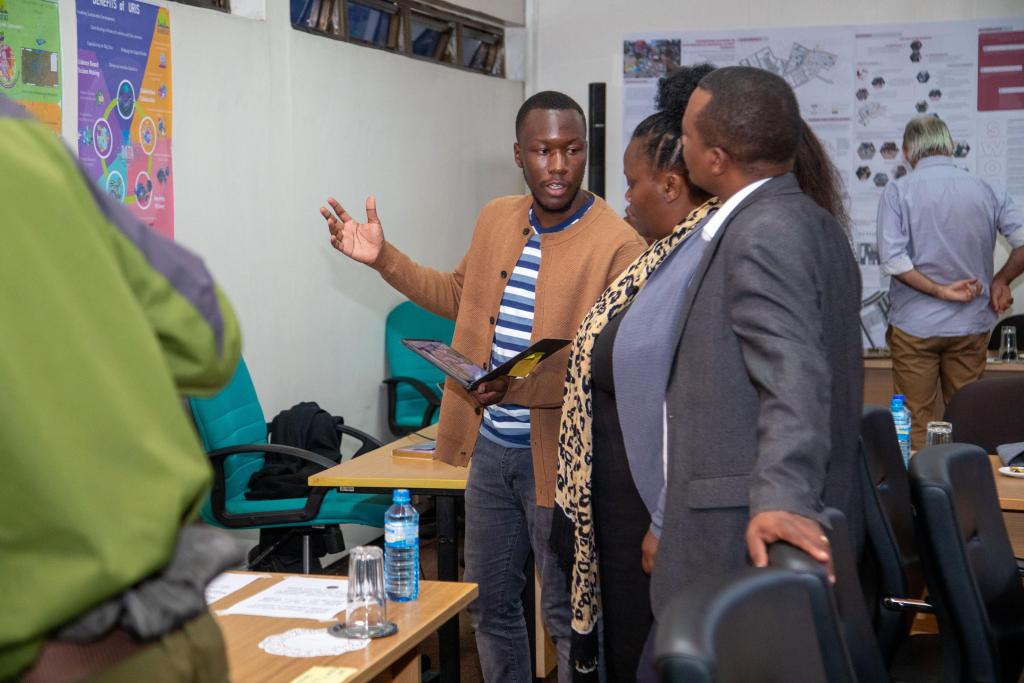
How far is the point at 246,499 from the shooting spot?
4.03 meters

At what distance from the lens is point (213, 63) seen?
4.40 m

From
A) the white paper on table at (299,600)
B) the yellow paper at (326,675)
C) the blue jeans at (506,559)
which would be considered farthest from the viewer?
the blue jeans at (506,559)

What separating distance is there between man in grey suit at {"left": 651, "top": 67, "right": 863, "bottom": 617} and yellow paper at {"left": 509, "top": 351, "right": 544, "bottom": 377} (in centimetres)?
75

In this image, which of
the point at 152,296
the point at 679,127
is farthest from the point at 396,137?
Answer: the point at 152,296

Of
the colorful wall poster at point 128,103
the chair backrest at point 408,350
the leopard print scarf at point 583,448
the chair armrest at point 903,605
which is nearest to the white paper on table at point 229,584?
the leopard print scarf at point 583,448

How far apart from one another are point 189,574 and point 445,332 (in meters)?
4.72

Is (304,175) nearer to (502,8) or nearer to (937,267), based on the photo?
(502,8)

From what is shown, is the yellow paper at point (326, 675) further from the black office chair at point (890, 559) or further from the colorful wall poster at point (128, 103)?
the colorful wall poster at point (128, 103)

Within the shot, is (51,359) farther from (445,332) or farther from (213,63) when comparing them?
(445,332)

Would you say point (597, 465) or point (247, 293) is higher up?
point (247, 293)

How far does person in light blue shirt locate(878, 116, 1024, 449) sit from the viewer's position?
5297 mm

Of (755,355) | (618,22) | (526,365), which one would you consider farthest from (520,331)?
(618,22)

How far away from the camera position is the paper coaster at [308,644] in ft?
→ 6.23

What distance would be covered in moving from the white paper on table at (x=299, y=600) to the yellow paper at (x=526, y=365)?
64 centimetres
